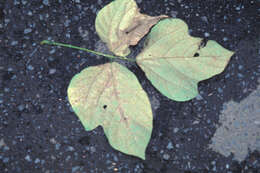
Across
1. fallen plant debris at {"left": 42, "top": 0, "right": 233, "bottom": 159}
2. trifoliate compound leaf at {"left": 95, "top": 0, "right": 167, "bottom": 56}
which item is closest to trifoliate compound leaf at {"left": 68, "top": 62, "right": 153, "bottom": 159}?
fallen plant debris at {"left": 42, "top": 0, "right": 233, "bottom": 159}

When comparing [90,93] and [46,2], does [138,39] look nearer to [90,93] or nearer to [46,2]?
[90,93]

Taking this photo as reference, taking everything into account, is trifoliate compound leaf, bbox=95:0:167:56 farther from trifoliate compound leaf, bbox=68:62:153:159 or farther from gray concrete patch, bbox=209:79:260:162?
gray concrete patch, bbox=209:79:260:162

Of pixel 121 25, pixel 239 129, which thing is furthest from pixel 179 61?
pixel 239 129

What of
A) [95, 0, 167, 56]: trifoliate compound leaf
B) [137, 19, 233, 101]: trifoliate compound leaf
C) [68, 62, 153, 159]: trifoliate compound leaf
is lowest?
[68, 62, 153, 159]: trifoliate compound leaf

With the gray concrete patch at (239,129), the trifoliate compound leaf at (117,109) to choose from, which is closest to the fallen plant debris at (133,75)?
the trifoliate compound leaf at (117,109)

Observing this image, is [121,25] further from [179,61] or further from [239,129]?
[239,129]

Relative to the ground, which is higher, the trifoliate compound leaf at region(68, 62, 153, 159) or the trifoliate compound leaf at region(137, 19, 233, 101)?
the trifoliate compound leaf at region(137, 19, 233, 101)
